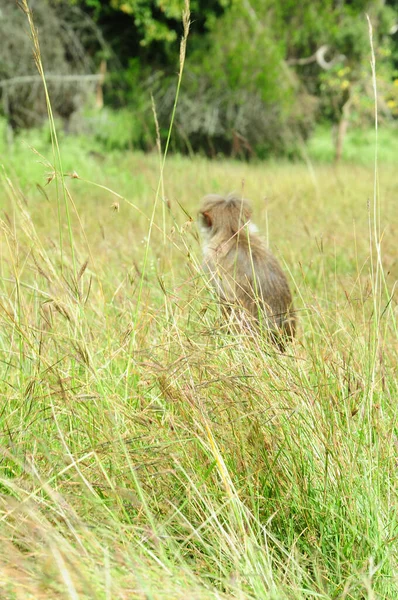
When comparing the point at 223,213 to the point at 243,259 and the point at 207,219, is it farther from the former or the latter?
the point at 243,259

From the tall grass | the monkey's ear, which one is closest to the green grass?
the monkey's ear

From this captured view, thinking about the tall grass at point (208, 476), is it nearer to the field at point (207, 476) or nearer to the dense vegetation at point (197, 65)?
the field at point (207, 476)

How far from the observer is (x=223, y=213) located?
353 centimetres

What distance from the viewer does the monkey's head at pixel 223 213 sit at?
351cm

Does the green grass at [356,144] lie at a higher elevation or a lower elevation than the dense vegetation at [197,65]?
lower

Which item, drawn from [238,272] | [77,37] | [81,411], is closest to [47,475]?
[81,411]

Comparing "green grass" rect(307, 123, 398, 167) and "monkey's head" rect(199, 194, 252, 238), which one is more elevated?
"monkey's head" rect(199, 194, 252, 238)

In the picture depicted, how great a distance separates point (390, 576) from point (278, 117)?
14649mm

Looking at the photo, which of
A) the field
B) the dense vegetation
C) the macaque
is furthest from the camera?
the dense vegetation

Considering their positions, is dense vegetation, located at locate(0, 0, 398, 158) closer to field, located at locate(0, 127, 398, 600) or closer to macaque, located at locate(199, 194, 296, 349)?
macaque, located at locate(199, 194, 296, 349)

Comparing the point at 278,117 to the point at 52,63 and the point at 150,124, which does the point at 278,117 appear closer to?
the point at 150,124

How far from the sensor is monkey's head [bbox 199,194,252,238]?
3506mm

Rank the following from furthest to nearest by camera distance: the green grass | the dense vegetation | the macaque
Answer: the green grass
the dense vegetation
the macaque

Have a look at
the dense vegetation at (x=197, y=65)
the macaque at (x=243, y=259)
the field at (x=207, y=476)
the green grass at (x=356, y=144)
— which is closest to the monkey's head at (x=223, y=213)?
the macaque at (x=243, y=259)
